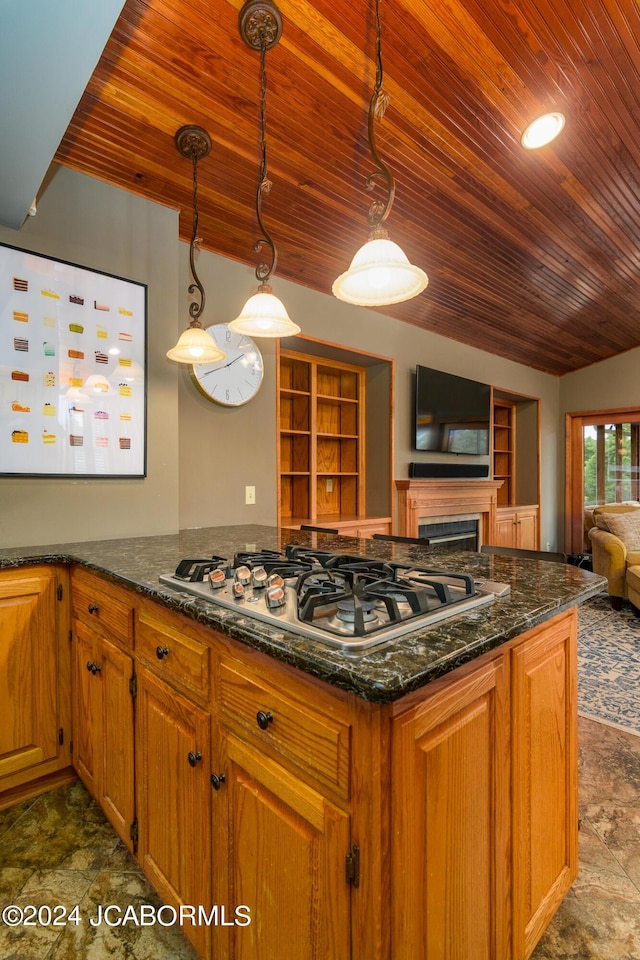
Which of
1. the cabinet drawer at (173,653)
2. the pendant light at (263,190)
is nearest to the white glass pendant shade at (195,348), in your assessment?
the pendant light at (263,190)

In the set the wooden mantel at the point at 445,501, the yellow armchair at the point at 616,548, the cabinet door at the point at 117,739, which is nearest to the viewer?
the cabinet door at the point at 117,739

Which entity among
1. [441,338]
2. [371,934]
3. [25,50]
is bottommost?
[371,934]

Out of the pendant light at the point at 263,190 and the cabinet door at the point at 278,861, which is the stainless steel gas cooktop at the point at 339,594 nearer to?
the cabinet door at the point at 278,861

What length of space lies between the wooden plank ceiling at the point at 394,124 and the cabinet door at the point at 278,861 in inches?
87.4

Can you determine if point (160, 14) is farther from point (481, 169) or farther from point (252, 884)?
point (252, 884)

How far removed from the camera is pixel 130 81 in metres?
1.73

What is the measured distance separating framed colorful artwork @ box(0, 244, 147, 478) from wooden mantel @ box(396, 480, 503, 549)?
2198 millimetres

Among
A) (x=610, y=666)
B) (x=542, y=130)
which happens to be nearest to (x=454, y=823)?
(x=542, y=130)

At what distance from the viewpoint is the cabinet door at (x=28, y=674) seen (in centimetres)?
169

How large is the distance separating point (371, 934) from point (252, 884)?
32 centimetres

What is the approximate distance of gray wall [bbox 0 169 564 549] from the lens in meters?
2.02

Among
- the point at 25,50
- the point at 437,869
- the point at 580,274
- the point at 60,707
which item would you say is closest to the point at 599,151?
the point at 580,274

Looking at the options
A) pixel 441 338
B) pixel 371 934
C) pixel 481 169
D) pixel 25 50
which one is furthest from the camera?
pixel 441 338

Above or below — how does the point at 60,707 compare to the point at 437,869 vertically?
below
